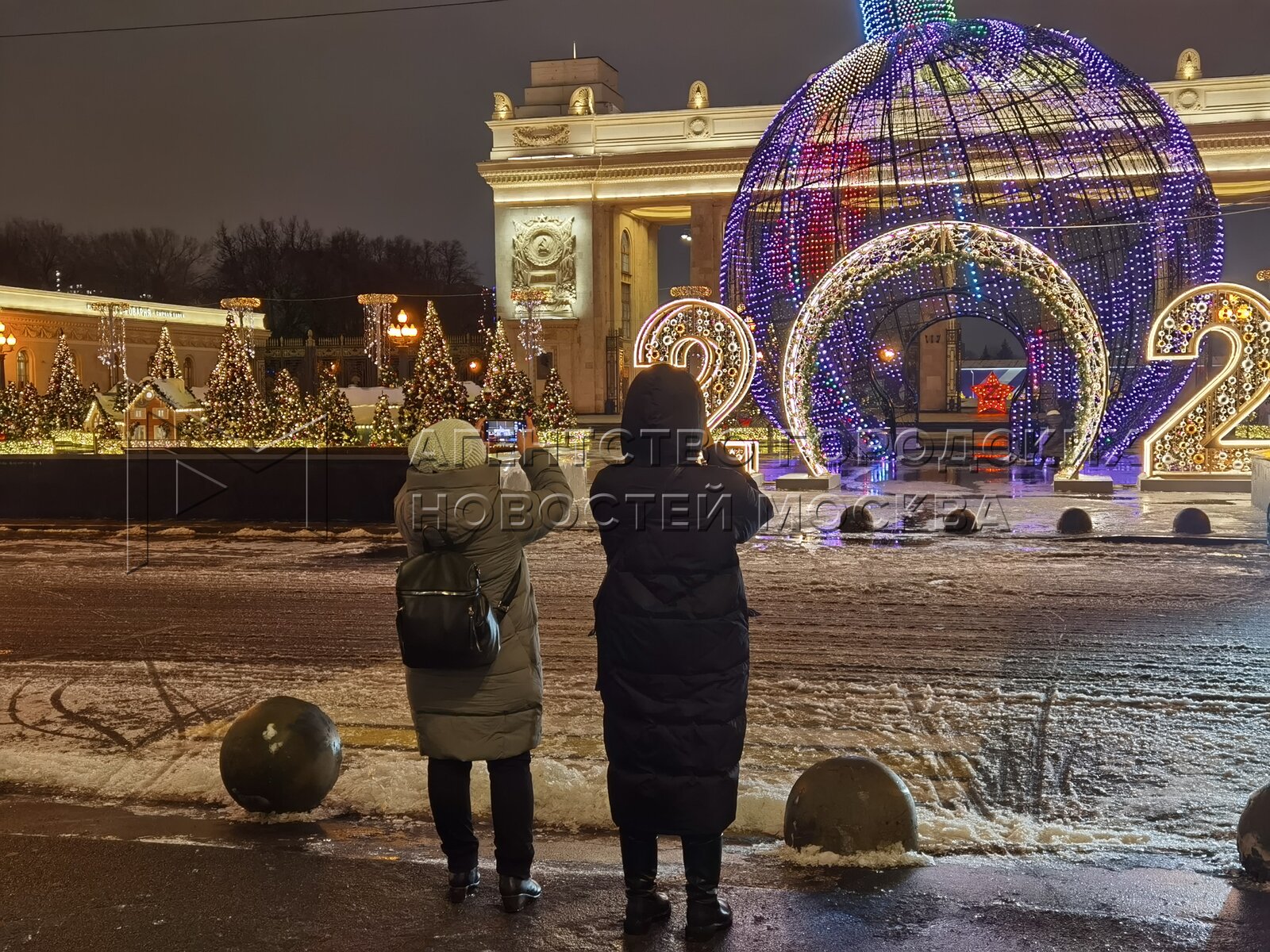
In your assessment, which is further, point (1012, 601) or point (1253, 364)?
point (1253, 364)

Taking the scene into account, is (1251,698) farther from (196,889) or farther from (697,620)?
(196,889)

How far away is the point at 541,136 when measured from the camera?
2087 inches

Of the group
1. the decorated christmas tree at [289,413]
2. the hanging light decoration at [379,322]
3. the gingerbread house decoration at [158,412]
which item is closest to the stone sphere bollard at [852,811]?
the decorated christmas tree at [289,413]

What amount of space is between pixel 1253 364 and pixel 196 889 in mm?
17150

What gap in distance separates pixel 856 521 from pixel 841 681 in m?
7.51

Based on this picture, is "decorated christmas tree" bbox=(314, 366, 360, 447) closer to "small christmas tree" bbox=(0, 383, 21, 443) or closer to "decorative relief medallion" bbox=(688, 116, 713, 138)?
"small christmas tree" bbox=(0, 383, 21, 443)

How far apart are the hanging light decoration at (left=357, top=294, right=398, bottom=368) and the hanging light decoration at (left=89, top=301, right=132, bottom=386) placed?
324 inches

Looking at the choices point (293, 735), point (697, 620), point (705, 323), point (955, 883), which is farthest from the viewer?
point (705, 323)

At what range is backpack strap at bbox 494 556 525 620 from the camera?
4.21m

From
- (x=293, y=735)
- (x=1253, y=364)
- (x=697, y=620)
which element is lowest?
(x=293, y=735)

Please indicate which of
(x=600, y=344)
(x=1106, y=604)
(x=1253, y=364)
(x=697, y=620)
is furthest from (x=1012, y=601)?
(x=600, y=344)

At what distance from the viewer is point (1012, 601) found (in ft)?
33.4

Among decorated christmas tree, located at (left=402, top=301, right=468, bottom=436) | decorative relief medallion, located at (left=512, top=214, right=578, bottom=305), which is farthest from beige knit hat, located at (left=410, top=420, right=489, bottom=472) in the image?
decorative relief medallion, located at (left=512, top=214, right=578, bottom=305)

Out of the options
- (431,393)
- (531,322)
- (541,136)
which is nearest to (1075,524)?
(431,393)
